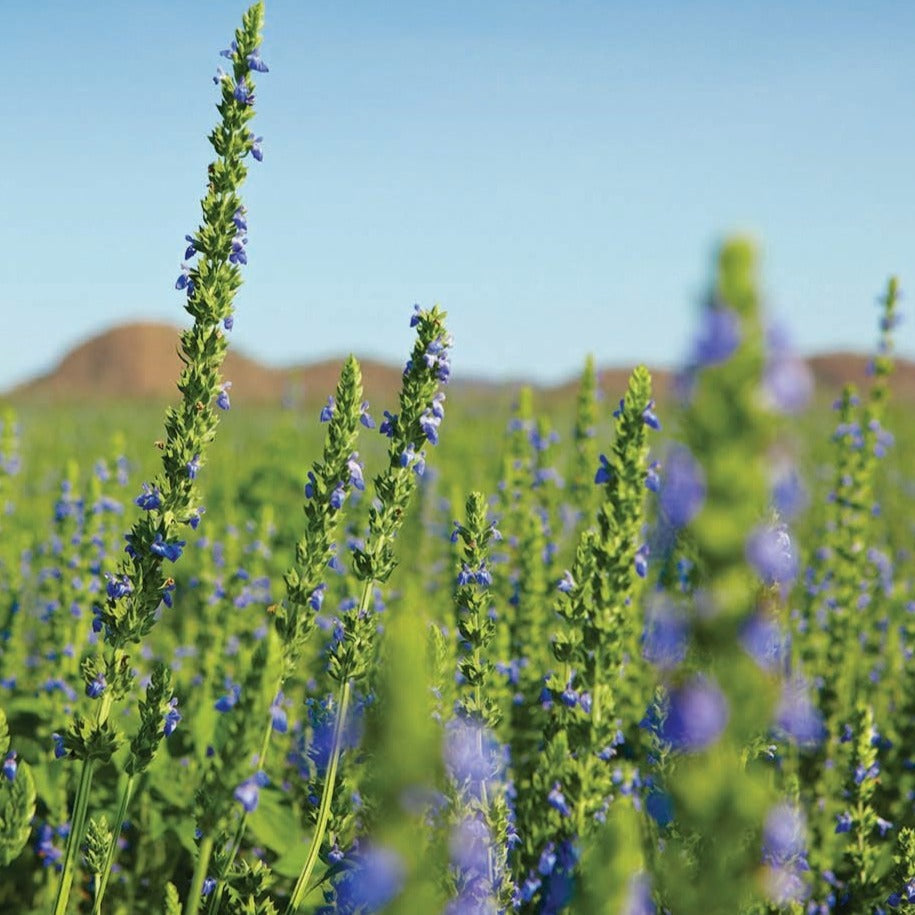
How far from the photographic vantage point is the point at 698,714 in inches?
45.0

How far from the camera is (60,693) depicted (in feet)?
17.1

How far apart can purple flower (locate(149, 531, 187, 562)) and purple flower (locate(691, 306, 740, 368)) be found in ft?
6.93

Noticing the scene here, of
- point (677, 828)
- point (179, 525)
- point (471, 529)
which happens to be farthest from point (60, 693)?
point (677, 828)

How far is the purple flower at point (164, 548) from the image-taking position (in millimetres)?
2967

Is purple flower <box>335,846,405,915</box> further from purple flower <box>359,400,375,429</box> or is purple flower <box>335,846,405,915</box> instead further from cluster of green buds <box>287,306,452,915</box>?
purple flower <box>359,400,375,429</box>

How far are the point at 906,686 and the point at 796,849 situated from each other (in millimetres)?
2988

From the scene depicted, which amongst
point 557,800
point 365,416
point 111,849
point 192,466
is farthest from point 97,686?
point 557,800

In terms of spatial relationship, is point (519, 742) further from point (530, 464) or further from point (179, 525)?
point (179, 525)

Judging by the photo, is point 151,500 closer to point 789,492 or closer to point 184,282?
point 184,282

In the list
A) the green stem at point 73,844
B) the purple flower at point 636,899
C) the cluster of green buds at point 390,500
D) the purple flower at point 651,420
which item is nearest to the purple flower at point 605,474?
the purple flower at point 651,420

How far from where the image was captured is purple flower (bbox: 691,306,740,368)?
44.8 inches

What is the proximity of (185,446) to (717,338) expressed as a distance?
2139mm

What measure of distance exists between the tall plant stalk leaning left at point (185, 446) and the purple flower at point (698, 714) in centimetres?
203

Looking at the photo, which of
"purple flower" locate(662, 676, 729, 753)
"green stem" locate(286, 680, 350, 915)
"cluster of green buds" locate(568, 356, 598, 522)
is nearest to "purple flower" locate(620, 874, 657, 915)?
"purple flower" locate(662, 676, 729, 753)
